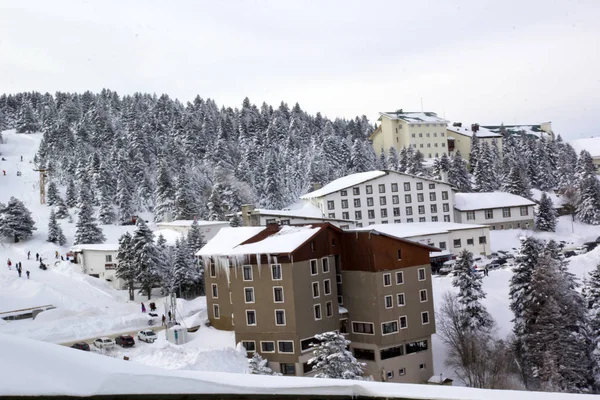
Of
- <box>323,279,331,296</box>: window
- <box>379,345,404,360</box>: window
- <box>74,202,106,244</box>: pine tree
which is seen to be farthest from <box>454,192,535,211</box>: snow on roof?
<box>74,202,106,244</box>: pine tree

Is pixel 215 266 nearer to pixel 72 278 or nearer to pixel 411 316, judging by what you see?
pixel 411 316

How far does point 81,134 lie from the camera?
312 feet

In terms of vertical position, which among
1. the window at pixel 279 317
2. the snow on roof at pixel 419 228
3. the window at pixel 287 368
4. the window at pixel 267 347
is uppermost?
the snow on roof at pixel 419 228

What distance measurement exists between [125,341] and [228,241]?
8381 millimetres

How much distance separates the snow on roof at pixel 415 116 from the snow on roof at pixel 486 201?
39444 mm

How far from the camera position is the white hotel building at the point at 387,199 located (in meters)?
60.2

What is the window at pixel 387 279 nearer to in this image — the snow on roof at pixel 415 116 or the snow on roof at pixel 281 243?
the snow on roof at pixel 281 243

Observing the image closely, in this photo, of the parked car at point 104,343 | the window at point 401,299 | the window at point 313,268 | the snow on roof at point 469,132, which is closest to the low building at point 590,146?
the snow on roof at point 469,132

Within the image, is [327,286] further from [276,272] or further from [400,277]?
[400,277]

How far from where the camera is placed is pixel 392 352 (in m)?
31.0

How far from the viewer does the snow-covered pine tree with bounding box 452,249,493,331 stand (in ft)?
106

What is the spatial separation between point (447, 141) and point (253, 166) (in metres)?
43.4

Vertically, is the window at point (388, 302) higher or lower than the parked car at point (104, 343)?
higher

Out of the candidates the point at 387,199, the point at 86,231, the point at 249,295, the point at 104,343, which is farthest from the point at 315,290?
the point at 387,199
